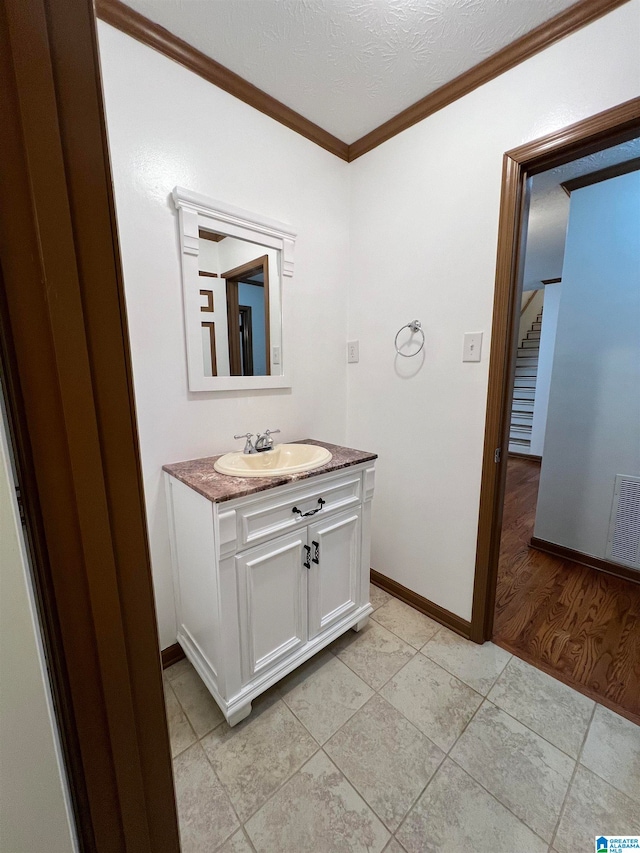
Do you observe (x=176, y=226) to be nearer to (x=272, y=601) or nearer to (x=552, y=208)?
(x=272, y=601)

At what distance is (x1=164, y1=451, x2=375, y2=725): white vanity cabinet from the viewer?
3.84 ft

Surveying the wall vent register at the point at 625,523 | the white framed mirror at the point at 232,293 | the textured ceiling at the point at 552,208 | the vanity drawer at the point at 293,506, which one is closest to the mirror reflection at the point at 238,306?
the white framed mirror at the point at 232,293

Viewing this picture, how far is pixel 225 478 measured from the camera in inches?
49.0

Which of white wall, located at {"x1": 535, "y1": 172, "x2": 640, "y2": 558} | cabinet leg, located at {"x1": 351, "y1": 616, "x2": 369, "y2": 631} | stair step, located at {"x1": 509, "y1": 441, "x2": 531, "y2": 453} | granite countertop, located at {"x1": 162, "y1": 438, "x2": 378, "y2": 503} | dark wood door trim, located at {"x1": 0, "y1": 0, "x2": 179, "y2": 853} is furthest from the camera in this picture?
stair step, located at {"x1": 509, "y1": 441, "x2": 531, "y2": 453}

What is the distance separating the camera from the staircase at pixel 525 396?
4949 mm

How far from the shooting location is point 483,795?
1.04m

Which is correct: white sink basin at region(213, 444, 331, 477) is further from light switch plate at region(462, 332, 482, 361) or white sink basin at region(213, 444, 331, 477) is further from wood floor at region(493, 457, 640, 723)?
wood floor at region(493, 457, 640, 723)

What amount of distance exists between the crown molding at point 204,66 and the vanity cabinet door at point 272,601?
184cm

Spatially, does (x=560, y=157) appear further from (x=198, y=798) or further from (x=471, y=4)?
(x=198, y=798)

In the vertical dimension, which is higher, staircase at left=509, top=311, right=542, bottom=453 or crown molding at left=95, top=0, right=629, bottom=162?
crown molding at left=95, top=0, right=629, bottom=162

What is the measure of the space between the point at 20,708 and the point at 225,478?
86 cm

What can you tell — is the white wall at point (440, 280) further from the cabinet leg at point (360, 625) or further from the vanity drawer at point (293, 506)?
the vanity drawer at point (293, 506)

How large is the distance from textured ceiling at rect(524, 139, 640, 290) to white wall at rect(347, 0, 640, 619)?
0.40 m

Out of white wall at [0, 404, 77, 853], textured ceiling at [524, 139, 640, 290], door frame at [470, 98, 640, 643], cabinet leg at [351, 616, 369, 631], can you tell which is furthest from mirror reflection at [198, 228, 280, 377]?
textured ceiling at [524, 139, 640, 290]
